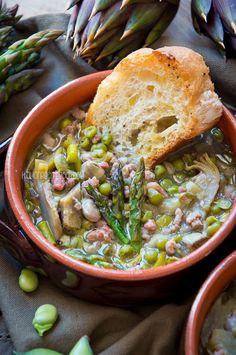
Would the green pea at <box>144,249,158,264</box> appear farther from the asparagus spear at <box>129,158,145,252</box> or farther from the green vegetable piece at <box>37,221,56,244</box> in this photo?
the green vegetable piece at <box>37,221,56,244</box>

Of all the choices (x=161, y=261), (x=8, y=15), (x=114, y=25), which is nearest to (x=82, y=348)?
(x=161, y=261)

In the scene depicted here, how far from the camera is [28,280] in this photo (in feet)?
6.87

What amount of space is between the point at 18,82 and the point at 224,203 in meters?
0.96

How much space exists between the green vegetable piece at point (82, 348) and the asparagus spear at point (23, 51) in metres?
1.10

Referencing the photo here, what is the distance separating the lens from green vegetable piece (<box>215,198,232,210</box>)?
2.09 m

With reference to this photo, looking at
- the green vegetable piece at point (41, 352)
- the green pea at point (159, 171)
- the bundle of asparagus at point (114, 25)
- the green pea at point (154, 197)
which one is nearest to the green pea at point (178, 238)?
the green pea at point (154, 197)

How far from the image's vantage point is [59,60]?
2.66 m

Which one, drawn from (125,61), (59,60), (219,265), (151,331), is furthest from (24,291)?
(59,60)

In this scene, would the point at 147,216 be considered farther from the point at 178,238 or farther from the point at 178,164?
the point at 178,164

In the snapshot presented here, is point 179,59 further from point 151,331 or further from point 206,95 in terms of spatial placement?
point 151,331

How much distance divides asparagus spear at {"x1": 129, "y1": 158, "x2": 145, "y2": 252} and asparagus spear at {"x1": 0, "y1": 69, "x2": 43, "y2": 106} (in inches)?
26.4

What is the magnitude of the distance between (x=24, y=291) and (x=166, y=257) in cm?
48

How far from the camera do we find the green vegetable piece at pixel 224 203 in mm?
2088

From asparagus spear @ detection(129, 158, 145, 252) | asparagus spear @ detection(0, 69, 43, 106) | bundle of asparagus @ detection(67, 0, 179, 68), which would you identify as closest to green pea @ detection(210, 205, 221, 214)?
asparagus spear @ detection(129, 158, 145, 252)
